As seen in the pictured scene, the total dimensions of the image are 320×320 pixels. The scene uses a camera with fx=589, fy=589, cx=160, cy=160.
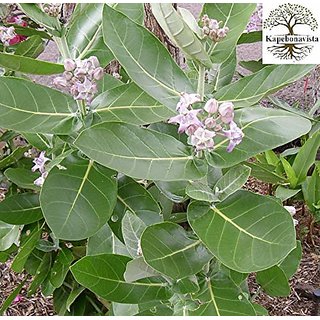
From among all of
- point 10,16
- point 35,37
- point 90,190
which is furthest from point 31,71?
point 10,16

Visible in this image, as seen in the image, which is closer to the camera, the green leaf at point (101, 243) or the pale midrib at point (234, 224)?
the pale midrib at point (234, 224)

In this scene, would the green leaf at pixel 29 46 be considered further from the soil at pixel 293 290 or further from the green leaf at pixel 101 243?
the soil at pixel 293 290

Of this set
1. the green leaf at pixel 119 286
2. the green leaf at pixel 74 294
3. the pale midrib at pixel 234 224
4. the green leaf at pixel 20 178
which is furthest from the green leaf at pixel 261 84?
the green leaf at pixel 74 294

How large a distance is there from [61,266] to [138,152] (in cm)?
51

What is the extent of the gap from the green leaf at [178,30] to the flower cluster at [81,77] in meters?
0.10

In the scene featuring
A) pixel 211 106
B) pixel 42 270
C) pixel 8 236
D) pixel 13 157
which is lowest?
pixel 42 270

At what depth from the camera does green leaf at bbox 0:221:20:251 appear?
1.01m

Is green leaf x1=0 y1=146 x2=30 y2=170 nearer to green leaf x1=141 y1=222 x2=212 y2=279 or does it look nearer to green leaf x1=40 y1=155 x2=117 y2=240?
green leaf x1=40 y1=155 x2=117 y2=240

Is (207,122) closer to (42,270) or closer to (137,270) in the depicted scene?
(137,270)

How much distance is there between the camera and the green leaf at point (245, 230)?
61 centimetres

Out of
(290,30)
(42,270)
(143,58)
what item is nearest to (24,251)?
(42,270)

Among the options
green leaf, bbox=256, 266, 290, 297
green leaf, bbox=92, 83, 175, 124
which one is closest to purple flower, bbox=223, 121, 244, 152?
green leaf, bbox=92, 83, 175, 124

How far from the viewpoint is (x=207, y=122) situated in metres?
0.62

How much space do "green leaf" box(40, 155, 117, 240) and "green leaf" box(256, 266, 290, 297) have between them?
0.31m
